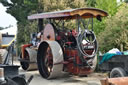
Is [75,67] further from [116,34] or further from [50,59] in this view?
[116,34]

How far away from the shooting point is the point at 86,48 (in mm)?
8922

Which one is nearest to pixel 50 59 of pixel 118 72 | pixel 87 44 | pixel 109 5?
pixel 87 44

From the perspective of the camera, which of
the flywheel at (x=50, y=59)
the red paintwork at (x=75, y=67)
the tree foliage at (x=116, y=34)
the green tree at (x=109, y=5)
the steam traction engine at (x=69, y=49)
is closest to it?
the steam traction engine at (x=69, y=49)

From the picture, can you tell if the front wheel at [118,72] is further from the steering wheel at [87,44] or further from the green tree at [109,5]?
the green tree at [109,5]

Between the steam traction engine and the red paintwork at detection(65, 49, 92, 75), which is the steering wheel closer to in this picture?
the steam traction engine

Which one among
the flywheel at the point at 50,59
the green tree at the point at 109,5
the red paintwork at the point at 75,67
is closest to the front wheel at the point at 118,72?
the red paintwork at the point at 75,67

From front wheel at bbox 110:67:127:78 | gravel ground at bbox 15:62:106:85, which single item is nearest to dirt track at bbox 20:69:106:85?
gravel ground at bbox 15:62:106:85

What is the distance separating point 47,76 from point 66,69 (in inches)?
35.4

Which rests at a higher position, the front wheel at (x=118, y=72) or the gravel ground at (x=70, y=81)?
the front wheel at (x=118, y=72)

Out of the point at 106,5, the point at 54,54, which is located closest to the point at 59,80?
the point at 54,54

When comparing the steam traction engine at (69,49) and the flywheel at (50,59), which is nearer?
the steam traction engine at (69,49)

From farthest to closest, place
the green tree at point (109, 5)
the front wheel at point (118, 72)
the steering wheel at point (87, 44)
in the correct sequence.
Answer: the green tree at point (109, 5)
the steering wheel at point (87, 44)
the front wheel at point (118, 72)

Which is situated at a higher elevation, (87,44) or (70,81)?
(87,44)

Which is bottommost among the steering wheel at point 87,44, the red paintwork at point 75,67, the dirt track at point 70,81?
the dirt track at point 70,81
